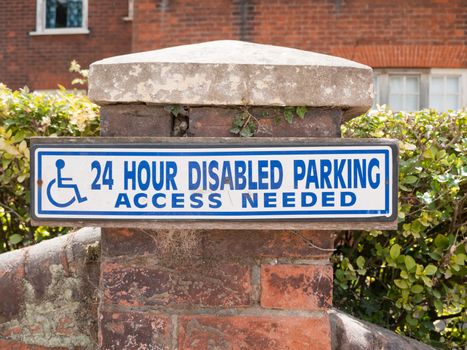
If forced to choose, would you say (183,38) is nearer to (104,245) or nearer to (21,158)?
(21,158)

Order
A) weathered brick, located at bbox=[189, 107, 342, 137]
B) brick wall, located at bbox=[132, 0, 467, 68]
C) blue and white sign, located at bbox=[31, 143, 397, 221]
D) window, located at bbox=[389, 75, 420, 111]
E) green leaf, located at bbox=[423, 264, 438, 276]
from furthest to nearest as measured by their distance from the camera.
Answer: window, located at bbox=[389, 75, 420, 111], brick wall, located at bbox=[132, 0, 467, 68], green leaf, located at bbox=[423, 264, 438, 276], weathered brick, located at bbox=[189, 107, 342, 137], blue and white sign, located at bbox=[31, 143, 397, 221]

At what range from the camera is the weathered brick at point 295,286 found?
2.18 metres

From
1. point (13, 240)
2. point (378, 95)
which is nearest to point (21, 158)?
point (13, 240)

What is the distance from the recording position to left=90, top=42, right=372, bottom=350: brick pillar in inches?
84.9

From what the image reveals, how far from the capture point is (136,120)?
221 cm

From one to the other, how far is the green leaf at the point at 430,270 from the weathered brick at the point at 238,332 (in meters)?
1.12

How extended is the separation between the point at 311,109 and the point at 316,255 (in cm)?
44

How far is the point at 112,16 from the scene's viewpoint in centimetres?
1428

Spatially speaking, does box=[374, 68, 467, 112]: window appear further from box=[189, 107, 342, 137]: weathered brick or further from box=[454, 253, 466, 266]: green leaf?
box=[189, 107, 342, 137]: weathered brick

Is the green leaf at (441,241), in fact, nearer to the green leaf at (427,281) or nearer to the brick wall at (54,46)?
the green leaf at (427,281)

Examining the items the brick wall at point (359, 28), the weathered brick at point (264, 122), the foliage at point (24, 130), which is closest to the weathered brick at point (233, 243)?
the weathered brick at point (264, 122)

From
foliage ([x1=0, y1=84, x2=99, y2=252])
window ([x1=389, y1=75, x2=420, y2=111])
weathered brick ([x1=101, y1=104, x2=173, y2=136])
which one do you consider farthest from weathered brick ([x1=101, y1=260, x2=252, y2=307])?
window ([x1=389, y1=75, x2=420, y2=111])

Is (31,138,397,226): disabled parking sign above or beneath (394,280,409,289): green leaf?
above

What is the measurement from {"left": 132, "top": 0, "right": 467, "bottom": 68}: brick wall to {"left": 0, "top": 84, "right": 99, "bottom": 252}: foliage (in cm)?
777
